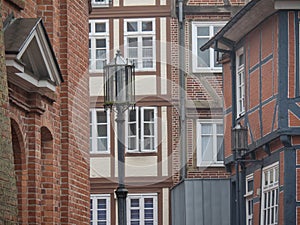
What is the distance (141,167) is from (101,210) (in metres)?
2.01

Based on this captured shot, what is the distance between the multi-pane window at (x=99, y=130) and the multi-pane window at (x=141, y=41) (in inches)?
83.2

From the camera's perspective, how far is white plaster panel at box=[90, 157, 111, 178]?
42.7 m

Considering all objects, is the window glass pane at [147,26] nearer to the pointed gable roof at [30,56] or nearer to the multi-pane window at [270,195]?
the multi-pane window at [270,195]

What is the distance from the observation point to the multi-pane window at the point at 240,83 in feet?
115

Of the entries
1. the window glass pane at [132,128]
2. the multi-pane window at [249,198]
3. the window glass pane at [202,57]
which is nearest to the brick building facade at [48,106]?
the multi-pane window at [249,198]

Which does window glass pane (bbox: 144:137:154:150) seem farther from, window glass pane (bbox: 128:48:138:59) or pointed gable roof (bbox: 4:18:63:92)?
pointed gable roof (bbox: 4:18:63:92)

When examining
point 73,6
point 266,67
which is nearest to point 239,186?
point 266,67

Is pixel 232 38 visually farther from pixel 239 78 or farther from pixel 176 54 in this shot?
pixel 176 54

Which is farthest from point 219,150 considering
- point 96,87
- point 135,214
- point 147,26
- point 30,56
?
point 30,56

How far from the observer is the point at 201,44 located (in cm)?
4347

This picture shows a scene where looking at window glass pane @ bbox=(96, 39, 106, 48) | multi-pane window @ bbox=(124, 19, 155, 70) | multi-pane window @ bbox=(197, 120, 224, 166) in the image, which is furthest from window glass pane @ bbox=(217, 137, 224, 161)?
window glass pane @ bbox=(96, 39, 106, 48)

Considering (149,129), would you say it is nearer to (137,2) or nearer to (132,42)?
(132,42)

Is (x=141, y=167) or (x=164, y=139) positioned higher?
(x=164, y=139)

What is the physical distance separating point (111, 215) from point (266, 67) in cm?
1263
